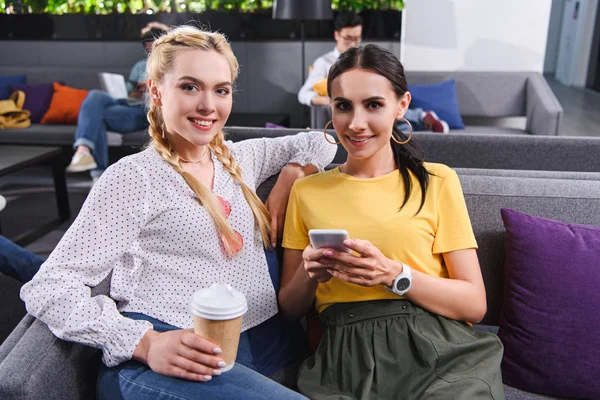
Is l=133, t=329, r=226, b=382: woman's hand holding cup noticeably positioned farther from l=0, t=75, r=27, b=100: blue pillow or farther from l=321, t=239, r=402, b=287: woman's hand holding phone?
l=0, t=75, r=27, b=100: blue pillow

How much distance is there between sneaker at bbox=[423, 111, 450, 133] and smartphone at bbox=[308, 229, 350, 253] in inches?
110

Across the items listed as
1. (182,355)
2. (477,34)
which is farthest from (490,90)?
(182,355)

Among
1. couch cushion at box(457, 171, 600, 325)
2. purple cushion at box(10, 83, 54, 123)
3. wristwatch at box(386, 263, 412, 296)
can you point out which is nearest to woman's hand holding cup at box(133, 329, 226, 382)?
wristwatch at box(386, 263, 412, 296)

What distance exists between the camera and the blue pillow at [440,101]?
4.20m

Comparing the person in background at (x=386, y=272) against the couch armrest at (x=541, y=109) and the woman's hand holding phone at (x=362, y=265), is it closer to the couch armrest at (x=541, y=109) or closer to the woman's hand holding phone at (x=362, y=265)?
the woman's hand holding phone at (x=362, y=265)

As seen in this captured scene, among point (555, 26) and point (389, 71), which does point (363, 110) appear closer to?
point (389, 71)

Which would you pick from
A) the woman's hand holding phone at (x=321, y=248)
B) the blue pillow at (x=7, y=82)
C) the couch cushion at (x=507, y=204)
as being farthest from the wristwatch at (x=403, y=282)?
the blue pillow at (x=7, y=82)

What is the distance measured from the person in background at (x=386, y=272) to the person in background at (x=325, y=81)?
247 centimetres

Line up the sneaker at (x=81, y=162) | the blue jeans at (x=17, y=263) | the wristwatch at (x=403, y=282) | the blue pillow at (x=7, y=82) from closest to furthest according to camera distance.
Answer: the wristwatch at (x=403, y=282) < the blue jeans at (x=17, y=263) < the sneaker at (x=81, y=162) < the blue pillow at (x=7, y=82)

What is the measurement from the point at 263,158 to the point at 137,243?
483 millimetres

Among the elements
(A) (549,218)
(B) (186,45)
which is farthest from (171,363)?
(A) (549,218)

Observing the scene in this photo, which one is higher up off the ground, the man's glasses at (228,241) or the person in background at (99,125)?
the man's glasses at (228,241)

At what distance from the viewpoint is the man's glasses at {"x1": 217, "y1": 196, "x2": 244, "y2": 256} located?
1314mm

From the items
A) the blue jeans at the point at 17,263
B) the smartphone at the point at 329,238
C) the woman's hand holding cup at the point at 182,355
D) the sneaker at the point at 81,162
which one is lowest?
the sneaker at the point at 81,162
